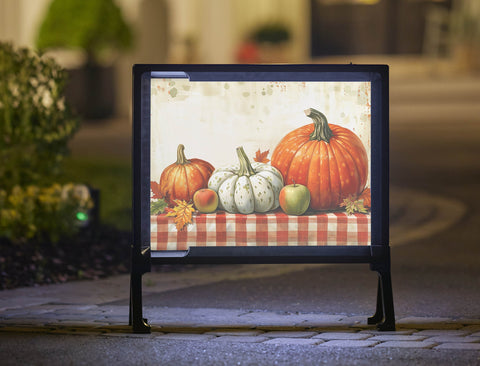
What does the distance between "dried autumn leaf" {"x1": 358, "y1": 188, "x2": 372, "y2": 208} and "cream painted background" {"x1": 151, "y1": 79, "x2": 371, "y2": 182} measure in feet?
1.21

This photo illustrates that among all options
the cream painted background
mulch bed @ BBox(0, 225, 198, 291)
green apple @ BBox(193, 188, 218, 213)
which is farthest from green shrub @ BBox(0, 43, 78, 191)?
green apple @ BBox(193, 188, 218, 213)

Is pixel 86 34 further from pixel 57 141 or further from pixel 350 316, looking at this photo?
pixel 350 316

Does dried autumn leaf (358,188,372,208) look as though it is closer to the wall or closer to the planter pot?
the wall

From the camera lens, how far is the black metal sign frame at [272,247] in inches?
227

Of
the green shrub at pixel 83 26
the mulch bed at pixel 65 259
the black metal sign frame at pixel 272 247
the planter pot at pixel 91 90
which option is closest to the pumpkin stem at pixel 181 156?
the black metal sign frame at pixel 272 247

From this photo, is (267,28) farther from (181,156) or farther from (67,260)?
(181,156)

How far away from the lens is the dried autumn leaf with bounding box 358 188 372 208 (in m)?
5.90

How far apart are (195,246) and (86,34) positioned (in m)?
14.2

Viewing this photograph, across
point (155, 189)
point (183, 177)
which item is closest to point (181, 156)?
point (183, 177)

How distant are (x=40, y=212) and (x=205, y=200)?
294 centimetres

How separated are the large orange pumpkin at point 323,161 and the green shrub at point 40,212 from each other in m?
3.03

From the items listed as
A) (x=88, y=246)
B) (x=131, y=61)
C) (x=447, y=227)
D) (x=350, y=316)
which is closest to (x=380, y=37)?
(x=131, y=61)

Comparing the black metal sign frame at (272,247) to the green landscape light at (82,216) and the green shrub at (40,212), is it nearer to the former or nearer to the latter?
the green shrub at (40,212)

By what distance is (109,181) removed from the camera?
12.7 m
